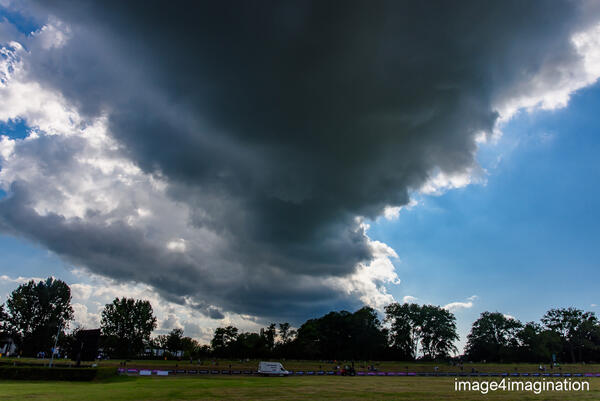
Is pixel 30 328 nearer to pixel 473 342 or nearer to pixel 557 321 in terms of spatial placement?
pixel 473 342

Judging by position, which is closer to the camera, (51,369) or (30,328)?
(51,369)

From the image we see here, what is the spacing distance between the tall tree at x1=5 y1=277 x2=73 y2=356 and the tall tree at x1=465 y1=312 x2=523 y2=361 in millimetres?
156057

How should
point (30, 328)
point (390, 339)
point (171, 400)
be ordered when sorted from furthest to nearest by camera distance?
point (390, 339)
point (30, 328)
point (171, 400)

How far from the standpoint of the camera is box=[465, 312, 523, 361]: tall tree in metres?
141

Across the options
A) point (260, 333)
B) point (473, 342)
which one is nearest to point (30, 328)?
point (260, 333)

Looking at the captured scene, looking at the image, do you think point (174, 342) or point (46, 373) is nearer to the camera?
point (46, 373)

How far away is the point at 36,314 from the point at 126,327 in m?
29.7

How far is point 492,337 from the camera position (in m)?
146

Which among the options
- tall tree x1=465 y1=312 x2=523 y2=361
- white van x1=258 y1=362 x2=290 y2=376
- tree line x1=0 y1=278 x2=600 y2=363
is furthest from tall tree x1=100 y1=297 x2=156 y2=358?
tall tree x1=465 y1=312 x2=523 y2=361

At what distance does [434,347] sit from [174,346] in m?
116

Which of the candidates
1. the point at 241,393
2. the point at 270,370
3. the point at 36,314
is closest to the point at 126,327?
the point at 36,314

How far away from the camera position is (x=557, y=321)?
15125 centimetres

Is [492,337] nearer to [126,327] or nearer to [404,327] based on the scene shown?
[404,327]

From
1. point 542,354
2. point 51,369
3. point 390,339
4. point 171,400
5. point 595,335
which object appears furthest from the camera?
point 390,339
